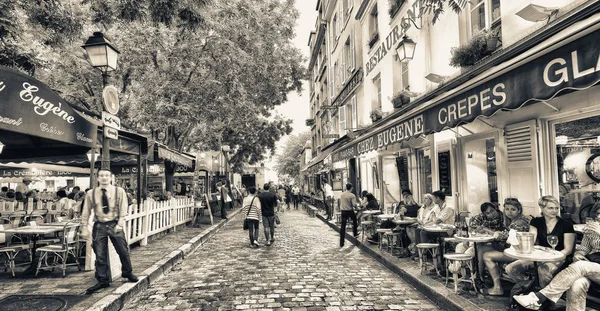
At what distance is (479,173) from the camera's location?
7809 millimetres

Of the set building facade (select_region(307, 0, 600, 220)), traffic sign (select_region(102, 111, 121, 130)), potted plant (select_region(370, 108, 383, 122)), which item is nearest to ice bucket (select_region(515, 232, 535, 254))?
building facade (select_region(307, 0, 600, 220))

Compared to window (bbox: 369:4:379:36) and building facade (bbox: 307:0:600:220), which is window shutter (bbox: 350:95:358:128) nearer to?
window (bbox: 369:4:379:36)

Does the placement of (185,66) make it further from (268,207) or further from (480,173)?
(480,173)

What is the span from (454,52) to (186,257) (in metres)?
7.62

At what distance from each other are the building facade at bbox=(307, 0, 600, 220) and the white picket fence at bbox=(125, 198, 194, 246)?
20.1 ft

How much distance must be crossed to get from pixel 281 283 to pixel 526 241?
3.76m

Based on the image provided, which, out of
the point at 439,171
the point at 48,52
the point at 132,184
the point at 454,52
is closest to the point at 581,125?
the point at 454,52

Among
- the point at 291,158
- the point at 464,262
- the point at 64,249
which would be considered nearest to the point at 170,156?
the point at 64,249

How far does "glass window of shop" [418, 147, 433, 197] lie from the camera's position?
10.3 meters

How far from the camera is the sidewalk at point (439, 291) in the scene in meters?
4.52

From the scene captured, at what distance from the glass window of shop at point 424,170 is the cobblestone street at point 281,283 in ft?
9.41

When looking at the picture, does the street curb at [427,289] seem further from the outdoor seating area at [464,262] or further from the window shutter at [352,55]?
the window shutter at [352,55]

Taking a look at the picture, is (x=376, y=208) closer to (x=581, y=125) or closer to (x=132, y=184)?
(x=581, y=125)

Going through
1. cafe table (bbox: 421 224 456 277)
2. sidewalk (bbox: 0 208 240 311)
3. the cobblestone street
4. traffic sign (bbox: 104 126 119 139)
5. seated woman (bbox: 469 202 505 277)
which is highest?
traffic sign (bbox: 104 126 119 139)
